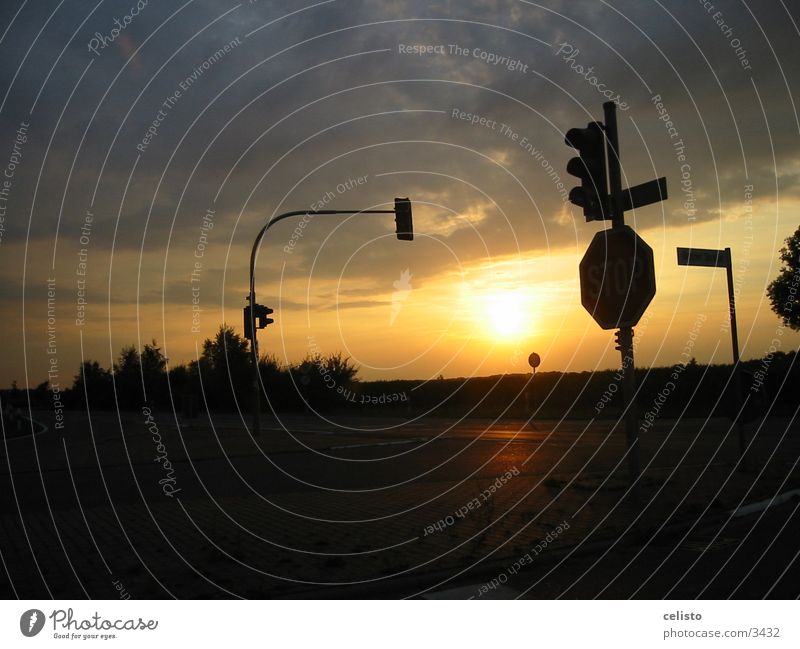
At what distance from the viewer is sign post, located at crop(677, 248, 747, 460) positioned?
1148 cm

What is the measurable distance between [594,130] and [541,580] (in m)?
4.89

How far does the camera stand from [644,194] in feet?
27.3

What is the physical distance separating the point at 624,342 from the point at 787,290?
54536mm

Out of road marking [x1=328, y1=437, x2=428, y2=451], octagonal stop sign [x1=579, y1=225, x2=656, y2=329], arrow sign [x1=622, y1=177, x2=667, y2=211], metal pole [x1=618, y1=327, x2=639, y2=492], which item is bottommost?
road marking [x1=328, y1=437, x2=428, y2=451]

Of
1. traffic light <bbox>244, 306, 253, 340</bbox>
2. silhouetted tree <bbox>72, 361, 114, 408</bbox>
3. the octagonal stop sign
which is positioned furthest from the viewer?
silhouetted tree <bbox>72, 361, 114, 408</bbox>

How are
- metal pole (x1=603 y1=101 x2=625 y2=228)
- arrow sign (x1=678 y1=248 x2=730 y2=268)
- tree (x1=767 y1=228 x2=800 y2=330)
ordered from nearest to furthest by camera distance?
metal pole (x1=603 y1=101 x2=625 y2=228)
arrow sign (x1=678 y1=248 x2=730 y2=268)
tree (x1=767 y1=228 x2=800 y2=330)

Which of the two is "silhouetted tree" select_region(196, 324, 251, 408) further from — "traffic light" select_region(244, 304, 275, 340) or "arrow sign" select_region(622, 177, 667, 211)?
"arrow sign" select_region(622, 177, 667, 211)

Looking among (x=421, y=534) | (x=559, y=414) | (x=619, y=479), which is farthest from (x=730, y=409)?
(x=559, y=414)

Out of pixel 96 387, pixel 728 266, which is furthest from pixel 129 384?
pixel 728 266

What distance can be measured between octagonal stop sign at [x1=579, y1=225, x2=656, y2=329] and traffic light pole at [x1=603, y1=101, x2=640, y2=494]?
19 centimetres

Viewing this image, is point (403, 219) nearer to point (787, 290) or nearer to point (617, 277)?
point (617, 277)

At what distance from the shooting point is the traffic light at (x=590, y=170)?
841 centimetres

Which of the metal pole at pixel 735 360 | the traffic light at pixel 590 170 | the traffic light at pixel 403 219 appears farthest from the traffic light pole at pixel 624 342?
the traffic light at pixel 403 219

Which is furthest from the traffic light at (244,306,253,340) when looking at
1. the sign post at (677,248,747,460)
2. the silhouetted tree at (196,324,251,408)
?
the silhouetted tree at (196,324,251,408)
